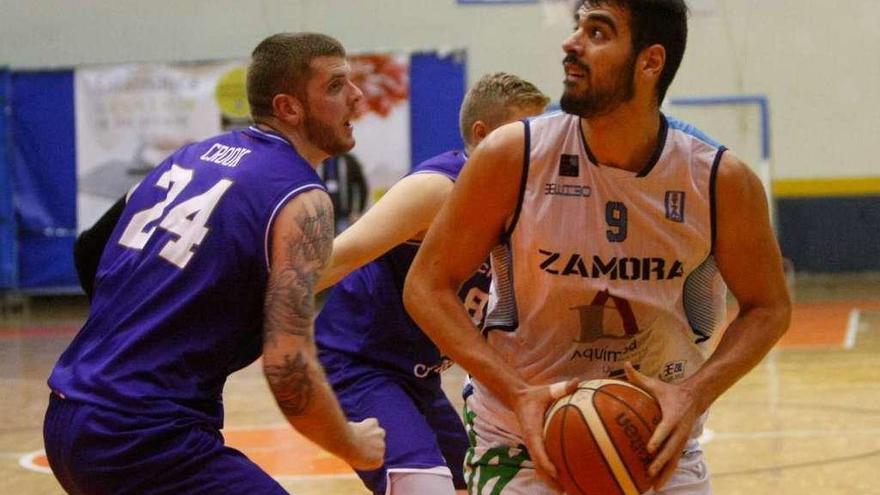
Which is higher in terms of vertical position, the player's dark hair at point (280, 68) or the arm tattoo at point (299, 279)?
the player's dark hair at point (280, 68)

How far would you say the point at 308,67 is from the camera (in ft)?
11.1

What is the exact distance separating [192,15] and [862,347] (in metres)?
8.20

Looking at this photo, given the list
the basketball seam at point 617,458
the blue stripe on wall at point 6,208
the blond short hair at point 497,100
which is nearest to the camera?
the basketball seam at point 617,458

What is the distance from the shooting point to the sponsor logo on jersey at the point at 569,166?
3035mm

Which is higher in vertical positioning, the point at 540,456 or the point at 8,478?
the point at 540,456

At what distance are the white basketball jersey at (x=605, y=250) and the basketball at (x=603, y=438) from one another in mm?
220

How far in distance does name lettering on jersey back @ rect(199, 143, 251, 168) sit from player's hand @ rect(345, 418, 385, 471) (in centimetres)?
68

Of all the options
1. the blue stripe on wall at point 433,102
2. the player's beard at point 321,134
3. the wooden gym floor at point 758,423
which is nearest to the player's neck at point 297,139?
the player's beard at point 321,134

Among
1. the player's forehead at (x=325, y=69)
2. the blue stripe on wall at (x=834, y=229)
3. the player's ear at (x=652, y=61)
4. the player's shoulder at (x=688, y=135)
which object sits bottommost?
the blue stripe on wall at (x=834, y=229)

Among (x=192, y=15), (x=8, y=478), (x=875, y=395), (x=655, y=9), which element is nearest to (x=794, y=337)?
(x=875, y=395)

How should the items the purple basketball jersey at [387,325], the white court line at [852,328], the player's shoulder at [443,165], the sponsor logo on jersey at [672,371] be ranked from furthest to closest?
the white court line at [852,328], the purple basketball jersey at [387,325], the player's shoulder at [443,165], the sponsor logo on jersey at [672,371]

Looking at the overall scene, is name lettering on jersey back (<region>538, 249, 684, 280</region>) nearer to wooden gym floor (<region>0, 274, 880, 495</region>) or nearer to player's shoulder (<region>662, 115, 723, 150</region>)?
player's shoulder (<region>662, 115, 723, 150</region>)

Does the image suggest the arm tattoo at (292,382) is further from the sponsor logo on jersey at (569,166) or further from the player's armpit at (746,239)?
the player's armpit at (746,239)

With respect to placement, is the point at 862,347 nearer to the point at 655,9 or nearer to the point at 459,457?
the point at 459,457
